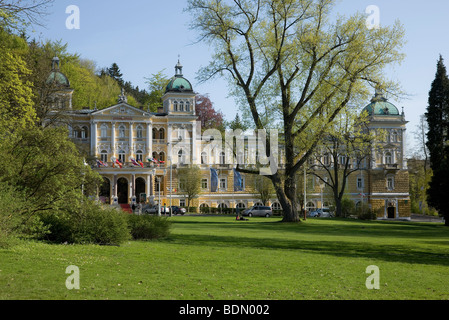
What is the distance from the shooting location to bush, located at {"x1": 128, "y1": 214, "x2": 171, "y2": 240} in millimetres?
20547

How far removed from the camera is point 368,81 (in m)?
34.3

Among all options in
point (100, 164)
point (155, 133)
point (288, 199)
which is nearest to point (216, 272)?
point (288, 199)

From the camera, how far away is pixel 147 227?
20719 mm

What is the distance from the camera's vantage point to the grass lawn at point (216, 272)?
33.3 feet

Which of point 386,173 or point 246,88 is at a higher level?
point 246,88

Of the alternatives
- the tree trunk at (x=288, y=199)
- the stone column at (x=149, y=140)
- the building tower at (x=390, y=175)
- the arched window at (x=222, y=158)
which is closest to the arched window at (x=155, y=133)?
the stone column at (x=149, y=140)

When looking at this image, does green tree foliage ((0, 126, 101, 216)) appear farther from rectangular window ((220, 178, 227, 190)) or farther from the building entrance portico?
rectangular window ((220, 178, 227, 190))

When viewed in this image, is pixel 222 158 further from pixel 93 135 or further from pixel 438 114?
pixel 438 114

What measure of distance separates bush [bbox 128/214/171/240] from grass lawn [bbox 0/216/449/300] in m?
1.43

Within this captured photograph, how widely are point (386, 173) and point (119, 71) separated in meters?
56.2

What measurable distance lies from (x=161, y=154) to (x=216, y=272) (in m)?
60.3
